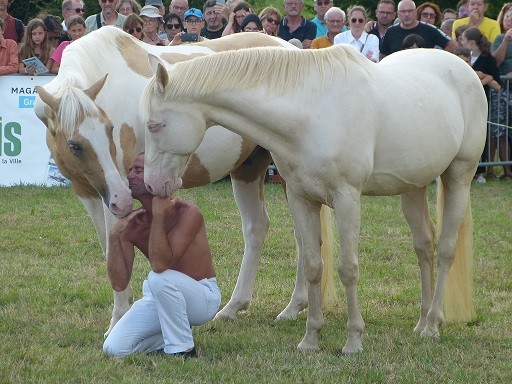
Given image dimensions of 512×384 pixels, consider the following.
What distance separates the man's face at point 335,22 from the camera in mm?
12488

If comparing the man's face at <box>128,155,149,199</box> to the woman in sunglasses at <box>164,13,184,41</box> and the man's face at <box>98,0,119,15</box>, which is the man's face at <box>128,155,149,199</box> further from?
the woman in sunglasses at <box>164,13,184,41</box>

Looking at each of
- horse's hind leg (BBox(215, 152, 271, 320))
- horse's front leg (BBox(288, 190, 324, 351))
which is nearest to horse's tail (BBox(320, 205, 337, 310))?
horse's hind leg (BBox(215, 152, 271, 320))

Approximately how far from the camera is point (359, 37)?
41.1 feet

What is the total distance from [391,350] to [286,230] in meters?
4.15

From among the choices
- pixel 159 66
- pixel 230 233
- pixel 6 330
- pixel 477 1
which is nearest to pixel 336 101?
pixel 159 66

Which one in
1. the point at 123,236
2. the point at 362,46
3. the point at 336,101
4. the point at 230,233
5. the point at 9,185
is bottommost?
the point at 9,185

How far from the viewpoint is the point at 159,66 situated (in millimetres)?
5285

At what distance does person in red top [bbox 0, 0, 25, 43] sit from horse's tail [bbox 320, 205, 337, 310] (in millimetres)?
7640

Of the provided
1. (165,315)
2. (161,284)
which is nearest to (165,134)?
(161,284)

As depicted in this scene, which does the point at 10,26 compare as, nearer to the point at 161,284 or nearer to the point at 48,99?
the point at 48,99

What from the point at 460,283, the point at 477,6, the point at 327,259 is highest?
the point at 460,283

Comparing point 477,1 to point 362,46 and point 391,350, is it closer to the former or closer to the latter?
point 362,46

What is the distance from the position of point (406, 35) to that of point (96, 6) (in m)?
11.2

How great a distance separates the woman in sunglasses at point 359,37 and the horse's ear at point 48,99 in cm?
707
